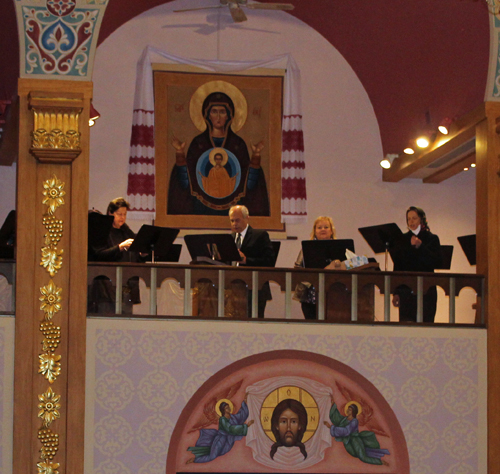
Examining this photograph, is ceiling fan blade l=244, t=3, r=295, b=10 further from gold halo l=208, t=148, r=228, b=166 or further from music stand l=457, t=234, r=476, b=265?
music stand l=457, t=234, r=476, b=265

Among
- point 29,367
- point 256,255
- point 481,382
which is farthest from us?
point 256,255

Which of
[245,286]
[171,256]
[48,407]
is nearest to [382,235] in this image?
[245,286]

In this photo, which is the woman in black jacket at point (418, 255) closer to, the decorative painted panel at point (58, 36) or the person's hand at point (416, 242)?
the person's hand at point (416, 242)

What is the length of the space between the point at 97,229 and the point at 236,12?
4.28 meters

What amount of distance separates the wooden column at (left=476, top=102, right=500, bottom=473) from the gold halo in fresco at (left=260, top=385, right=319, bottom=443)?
152 centimetres

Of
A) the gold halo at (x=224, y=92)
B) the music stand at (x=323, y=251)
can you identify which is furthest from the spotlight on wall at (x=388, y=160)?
the music stand at (x=323, y=251)

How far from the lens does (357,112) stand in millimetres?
11695

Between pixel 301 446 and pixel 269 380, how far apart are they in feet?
2.00

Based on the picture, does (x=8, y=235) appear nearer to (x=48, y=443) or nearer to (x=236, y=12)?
(x=48, y=443)

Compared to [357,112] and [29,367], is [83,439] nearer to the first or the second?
[29,367]

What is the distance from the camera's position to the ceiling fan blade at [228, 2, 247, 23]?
10359mm

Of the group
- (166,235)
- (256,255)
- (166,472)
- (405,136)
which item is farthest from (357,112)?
(166,472)

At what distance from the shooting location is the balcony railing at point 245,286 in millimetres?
7203

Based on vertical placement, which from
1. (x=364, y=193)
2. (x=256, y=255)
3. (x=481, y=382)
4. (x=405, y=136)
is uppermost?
(x=405, y=136)
